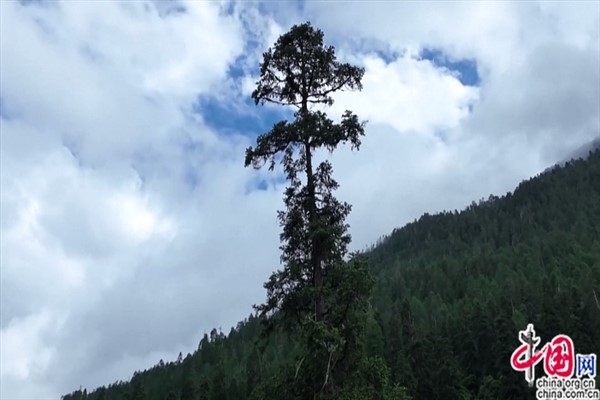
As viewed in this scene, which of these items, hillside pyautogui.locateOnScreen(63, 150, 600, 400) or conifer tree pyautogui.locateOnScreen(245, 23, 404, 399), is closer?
conifer tree pyautogui.locateOnScreen(245, 23, 404, 399)

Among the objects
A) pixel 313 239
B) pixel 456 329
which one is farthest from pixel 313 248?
pixel 456 329

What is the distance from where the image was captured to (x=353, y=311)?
1625 cm

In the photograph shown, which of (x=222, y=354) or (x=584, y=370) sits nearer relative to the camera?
(x=584, y=370)

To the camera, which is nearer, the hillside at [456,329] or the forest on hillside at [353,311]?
the forest on hillside at [353,311]

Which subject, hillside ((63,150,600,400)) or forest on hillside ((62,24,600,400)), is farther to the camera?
hillside ((63,150,600,400))

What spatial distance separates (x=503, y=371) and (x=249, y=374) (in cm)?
6353

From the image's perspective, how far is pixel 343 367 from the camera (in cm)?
1589

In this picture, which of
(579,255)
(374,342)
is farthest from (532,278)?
(374,342)

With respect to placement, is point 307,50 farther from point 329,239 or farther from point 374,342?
point 374,342

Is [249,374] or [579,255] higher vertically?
[579,255]

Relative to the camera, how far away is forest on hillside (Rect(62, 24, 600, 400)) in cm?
1589

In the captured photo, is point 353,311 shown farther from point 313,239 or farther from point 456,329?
point 456,329

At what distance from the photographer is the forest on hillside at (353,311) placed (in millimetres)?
15891

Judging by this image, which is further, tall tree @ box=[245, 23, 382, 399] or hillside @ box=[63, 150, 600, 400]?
hillside @ box=[63, 150, 600, 400]
